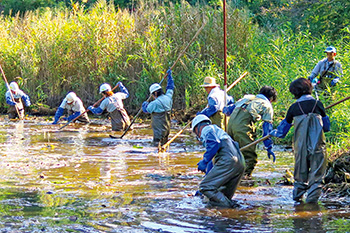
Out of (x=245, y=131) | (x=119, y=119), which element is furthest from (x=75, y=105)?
(x=245, y=131)

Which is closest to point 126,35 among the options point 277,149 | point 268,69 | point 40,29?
point 40,29

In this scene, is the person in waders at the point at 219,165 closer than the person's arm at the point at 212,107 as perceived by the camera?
Yes

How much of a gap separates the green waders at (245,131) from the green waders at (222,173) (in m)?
1.57

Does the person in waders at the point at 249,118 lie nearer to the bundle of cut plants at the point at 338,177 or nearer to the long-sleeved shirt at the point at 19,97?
the bundle of cut plants at the point at 338,177

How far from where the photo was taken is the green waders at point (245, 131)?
8.84 meters

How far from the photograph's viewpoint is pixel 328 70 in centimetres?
1229

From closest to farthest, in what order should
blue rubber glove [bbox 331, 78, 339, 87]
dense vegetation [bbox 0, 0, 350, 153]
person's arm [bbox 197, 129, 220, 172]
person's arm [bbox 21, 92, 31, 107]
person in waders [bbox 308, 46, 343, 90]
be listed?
person's arm [bbox 197, 129, 220, 172], blue rubber glove [bbox 331, 78, 339, 87], person in waders [bbox 308, 46, 343, 90], dense vegetation [bbox 0, 0, 350, 153], person's arm [bbox 21, 92, 31, 107]

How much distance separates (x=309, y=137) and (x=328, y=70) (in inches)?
A: 215

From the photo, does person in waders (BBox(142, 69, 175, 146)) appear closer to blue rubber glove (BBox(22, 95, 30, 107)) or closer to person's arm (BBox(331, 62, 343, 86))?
person's arm (BBox(331, 62, 343, 86))

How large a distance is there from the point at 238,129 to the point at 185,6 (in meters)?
9.62

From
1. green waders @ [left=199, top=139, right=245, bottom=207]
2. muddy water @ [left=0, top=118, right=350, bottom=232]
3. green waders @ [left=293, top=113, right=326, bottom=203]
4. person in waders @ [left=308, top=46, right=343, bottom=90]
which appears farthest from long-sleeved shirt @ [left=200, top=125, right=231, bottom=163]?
person in waders @ [left=308, top=46, right=343, bottom=90]

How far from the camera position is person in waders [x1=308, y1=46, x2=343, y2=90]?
12.1 meters

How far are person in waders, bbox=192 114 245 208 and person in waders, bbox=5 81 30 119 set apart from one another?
12664mm

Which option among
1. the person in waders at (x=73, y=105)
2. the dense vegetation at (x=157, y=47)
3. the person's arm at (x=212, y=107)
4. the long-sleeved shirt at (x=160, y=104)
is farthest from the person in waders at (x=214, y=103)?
the person in waders at (x=73, y=105)
